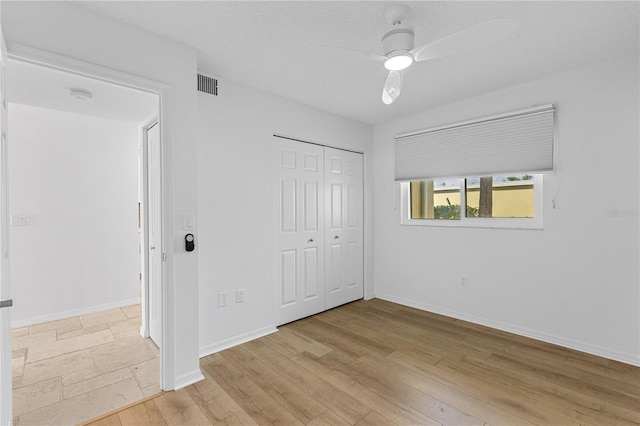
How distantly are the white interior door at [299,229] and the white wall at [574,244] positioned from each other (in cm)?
155

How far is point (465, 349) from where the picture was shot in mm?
2793

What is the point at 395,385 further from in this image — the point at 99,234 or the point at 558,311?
the point at 99,234

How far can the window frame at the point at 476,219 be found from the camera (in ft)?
9.94

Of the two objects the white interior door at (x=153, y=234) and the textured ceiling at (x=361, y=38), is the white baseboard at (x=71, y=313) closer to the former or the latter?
the white interior door at (x=153, y=234)

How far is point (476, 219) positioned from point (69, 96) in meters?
4.13

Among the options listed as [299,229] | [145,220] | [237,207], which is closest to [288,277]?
[299,229]

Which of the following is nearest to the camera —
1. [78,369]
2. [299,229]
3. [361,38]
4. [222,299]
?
[361,38]

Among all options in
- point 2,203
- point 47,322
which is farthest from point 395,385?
point 47,322

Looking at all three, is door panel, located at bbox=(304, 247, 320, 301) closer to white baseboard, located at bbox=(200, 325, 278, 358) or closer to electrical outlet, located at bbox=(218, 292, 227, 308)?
white baseboard, located at bbox=(200, 325, 278, 358)

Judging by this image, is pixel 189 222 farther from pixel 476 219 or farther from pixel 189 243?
pixel 476 219

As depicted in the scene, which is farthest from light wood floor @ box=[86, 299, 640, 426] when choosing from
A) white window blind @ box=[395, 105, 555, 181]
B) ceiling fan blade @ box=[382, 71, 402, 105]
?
ceiling fan blade @ box=[382, 71, 402, 105]

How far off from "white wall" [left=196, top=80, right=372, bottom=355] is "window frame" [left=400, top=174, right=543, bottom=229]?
5.83ft

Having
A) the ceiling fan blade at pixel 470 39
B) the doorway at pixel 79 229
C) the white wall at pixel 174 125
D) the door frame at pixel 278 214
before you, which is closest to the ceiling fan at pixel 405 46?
the ceiling fan blade at pixel 470 39

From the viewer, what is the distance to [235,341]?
9.52 feet
